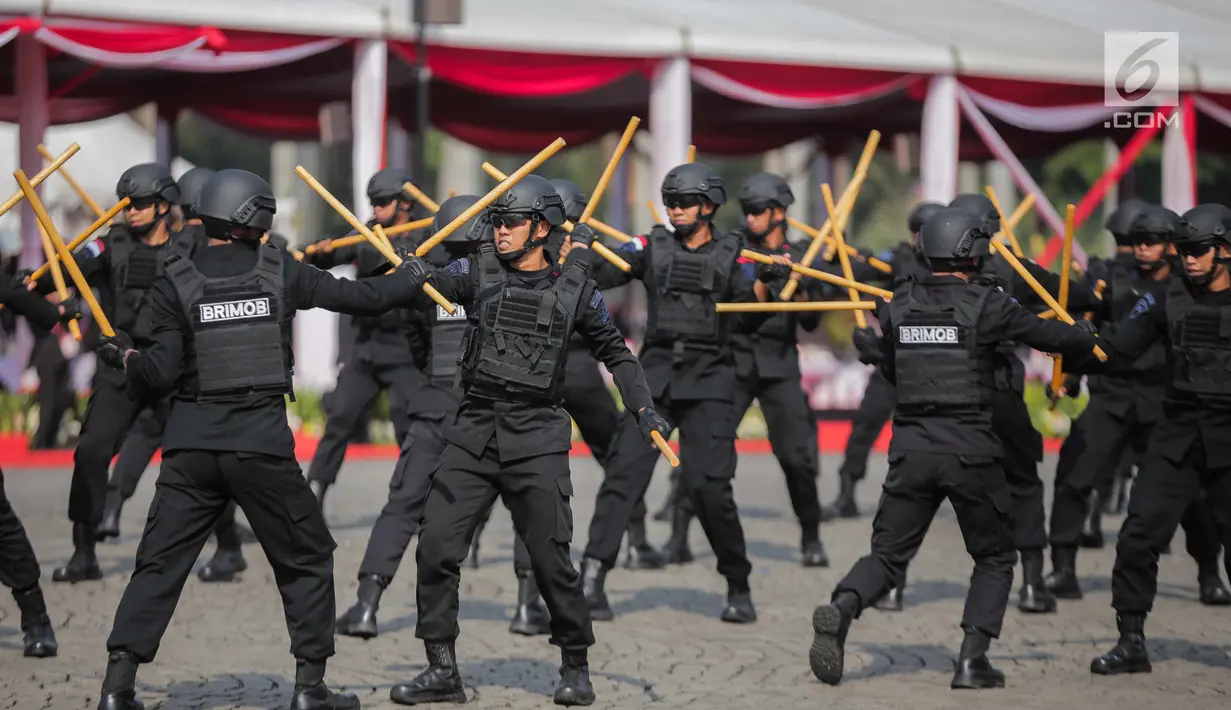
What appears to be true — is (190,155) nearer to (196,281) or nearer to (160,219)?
(160,219)

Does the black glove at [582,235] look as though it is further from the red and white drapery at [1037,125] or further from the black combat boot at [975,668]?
the red and white drapery at [1037,125]

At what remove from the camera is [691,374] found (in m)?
8.63

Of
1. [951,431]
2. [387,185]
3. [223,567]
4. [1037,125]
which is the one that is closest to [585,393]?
[387,185]

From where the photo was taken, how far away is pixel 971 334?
7141mm

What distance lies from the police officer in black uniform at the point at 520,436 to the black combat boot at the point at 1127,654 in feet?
7.34

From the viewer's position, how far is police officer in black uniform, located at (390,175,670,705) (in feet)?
21.8

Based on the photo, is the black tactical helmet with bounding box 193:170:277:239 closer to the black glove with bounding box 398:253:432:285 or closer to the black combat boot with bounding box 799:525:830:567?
the black glove with bounding box 398:253:432:285

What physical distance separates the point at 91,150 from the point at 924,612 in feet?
64.9

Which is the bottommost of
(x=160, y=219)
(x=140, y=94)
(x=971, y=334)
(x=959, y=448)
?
(x=959, y=448)

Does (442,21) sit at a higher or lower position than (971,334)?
higher

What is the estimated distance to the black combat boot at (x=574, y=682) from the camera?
6.75 meters

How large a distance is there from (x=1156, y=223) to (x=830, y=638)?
3.36 metres

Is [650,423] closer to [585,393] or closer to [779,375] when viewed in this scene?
[585,393]

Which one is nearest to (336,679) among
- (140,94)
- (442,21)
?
(442,21)
